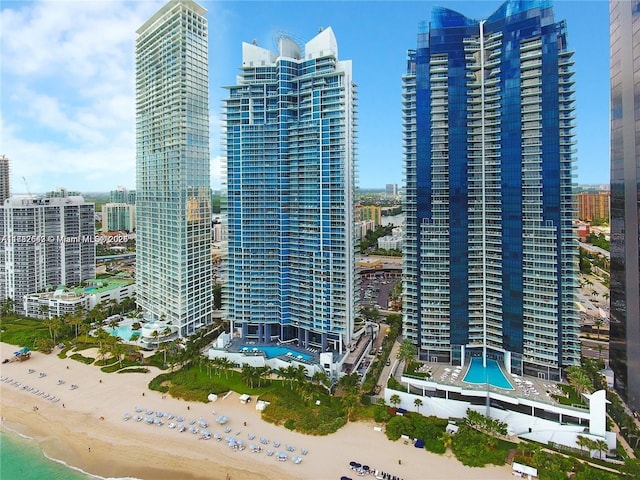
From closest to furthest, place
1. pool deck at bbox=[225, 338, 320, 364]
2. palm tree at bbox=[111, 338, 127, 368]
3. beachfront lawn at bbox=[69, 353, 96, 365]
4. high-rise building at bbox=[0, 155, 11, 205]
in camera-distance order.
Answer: pool deck at bbox=[225, 338, 320, 364]
palm tree at bbox=[111, 338, 127, 368]
beachfront lawn at bbox=[69, 353, 96, 365]
high-rise building at bbox=[0, 155, 11, 205]

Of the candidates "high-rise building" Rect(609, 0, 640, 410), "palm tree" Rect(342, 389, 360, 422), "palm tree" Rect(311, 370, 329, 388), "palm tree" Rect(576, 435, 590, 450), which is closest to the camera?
"palm tree" Rect(576, 435, 590, 450)

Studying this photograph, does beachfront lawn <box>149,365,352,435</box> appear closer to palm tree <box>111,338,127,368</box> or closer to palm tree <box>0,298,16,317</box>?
palm tree <box>111,338,127,368</box>

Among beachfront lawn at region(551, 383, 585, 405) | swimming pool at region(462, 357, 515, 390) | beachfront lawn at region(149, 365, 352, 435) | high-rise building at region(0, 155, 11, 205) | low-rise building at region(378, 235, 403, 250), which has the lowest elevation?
beachfront lawn at region(149, 365, 352, 435)

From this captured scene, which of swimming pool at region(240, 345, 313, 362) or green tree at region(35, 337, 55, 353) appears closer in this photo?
swimming pool at region(240, 345, 313, 362)

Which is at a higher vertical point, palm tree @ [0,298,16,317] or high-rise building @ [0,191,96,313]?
high-rise building @ [0,191,96,313]

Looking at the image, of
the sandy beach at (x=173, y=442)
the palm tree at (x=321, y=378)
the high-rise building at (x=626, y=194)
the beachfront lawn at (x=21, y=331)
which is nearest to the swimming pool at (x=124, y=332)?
the beachfront lawn at (x=21, y=331)

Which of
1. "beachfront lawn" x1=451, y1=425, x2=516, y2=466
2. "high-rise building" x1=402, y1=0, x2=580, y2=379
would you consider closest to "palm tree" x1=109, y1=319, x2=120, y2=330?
"high-rise building" x1=402, y1=0, x2=580, y2=379

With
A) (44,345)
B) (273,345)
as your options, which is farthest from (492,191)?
(44,345)

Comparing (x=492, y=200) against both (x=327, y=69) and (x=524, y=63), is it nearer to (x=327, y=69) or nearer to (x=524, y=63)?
(x=524, y=63)
